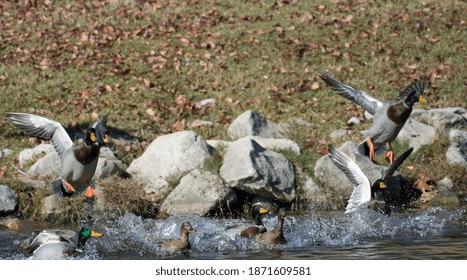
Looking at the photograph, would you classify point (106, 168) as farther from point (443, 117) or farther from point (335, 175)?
point (443, 117)

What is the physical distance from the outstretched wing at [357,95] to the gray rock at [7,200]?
4.50m

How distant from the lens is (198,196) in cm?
1155

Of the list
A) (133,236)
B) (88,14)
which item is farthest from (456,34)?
(133,236)

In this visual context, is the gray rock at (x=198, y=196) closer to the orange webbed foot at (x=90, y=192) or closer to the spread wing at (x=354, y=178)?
the orange webbed foot at (x=90, y=192)

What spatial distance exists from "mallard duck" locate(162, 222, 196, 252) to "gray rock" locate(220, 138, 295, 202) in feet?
7.26

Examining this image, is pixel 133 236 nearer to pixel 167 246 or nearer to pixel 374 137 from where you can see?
pixel 167 246

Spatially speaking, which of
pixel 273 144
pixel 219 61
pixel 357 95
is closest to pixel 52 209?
pixel 273 144

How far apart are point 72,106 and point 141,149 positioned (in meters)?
2.16

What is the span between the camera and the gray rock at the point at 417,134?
1349 centimetres

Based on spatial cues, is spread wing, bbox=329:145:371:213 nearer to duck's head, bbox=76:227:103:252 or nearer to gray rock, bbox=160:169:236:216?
gray rock, bbox=160:169:236:216

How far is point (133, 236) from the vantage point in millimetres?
10078

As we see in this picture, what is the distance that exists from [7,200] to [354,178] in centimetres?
463

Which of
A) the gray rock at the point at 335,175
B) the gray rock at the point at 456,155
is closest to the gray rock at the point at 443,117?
the gray rock at the point at 456,155

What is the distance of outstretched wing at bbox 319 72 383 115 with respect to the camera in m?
11.6
